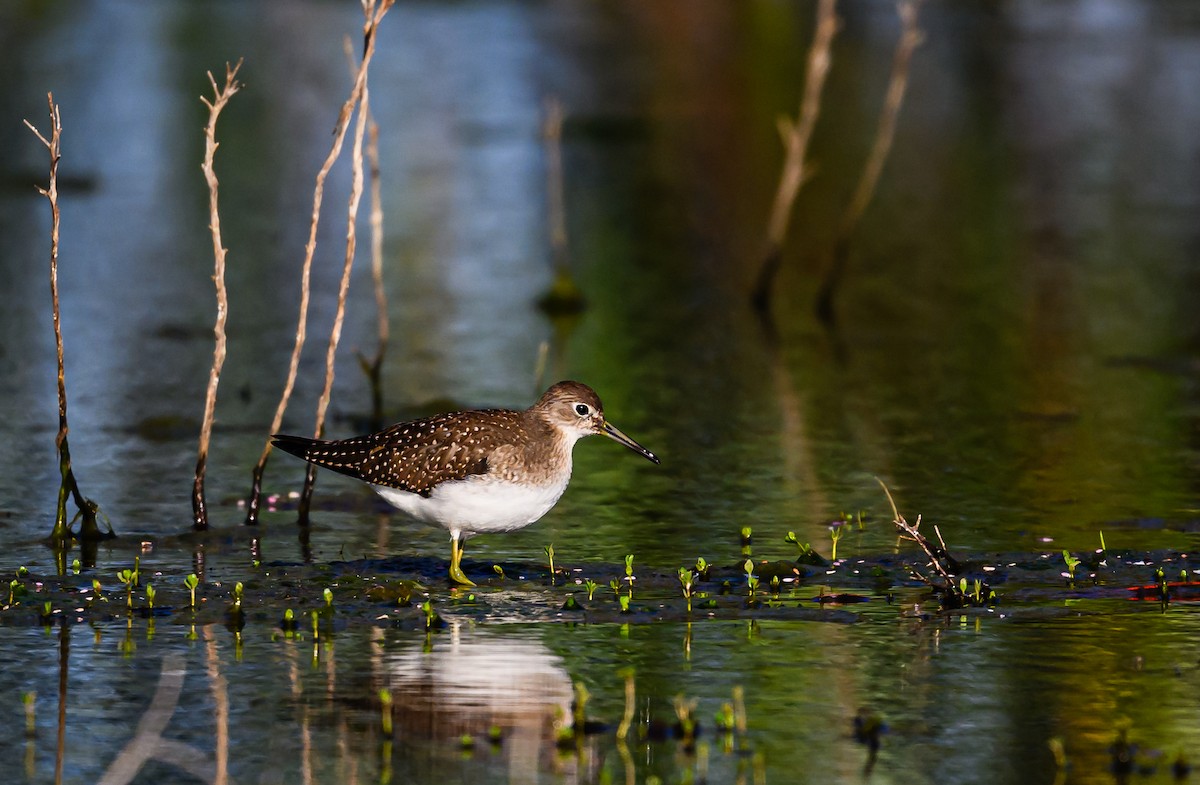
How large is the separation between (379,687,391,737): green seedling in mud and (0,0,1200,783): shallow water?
3.1 inches

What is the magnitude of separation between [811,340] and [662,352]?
157cm

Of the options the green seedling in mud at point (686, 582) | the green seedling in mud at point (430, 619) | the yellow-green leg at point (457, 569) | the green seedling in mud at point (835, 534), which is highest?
the green seedling in mud at point (835, 534)

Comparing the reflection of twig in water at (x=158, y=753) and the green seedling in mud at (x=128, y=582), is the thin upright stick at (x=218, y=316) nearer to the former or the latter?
the green seedling in mud at (x=128, y=582)

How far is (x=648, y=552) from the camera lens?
41.0 feet

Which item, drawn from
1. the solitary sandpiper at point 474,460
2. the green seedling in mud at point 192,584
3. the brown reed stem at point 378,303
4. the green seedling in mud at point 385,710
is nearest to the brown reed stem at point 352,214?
the solitary sandpiper at point 474,460

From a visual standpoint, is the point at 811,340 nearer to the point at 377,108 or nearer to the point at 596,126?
the point at 596,126

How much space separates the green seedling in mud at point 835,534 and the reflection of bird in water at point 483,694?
7.43 feet

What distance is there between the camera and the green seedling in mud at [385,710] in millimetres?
9031

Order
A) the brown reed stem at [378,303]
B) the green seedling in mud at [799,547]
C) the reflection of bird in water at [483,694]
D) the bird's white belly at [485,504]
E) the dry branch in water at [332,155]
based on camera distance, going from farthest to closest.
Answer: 1. the brown reed stem at [378,303]
2. the dry branch in water at [332,155]
3. the green seedling in mud at [799,547]
4. the bird's white belly at [485,504]
5. the reflection of bird in water at [483,694]

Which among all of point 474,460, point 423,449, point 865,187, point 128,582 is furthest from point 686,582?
point 865,187

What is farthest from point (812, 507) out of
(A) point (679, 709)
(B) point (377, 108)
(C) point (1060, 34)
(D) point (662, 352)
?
(C) point (1060, 34)

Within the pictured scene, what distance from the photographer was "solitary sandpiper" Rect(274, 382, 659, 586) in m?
11.8

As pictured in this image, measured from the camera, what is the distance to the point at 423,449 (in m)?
12.1

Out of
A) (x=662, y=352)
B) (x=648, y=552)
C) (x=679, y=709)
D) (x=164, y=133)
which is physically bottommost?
(x=679, y=709)
